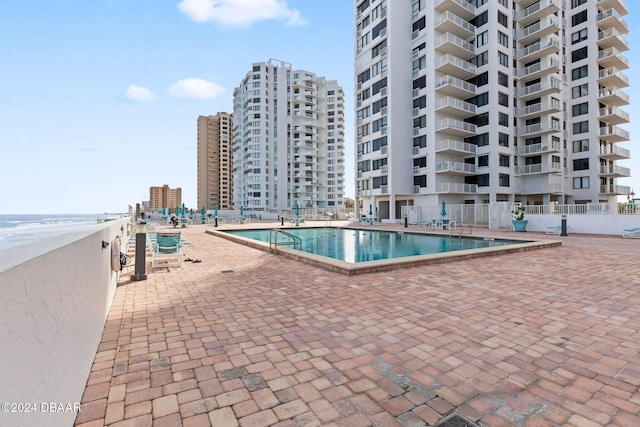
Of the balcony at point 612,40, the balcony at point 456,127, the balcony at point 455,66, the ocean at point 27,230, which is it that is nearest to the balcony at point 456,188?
the balcony at point 456,127

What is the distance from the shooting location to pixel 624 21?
40.4m

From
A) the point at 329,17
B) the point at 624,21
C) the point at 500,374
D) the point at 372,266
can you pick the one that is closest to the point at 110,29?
the point at 372,266

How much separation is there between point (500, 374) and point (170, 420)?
2.78 meters

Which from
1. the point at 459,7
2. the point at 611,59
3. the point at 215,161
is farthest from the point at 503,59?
the point at 215,161

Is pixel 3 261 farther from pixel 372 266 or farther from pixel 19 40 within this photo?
pixel 372 266

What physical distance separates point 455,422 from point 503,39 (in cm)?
4153

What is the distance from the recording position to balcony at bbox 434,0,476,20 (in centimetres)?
3258

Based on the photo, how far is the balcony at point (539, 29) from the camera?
3459 centimetres

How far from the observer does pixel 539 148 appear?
34500 mm

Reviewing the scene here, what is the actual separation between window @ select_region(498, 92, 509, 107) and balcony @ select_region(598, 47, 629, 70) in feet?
50.7

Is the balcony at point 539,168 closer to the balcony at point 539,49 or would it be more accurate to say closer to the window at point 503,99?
the window at point 503,99

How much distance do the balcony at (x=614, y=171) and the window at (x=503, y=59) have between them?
1797 centimetres

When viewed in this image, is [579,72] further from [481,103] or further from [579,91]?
[481,103]

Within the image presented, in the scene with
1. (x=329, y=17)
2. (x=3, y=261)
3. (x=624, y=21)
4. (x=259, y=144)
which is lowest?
(x=3, y=261)
